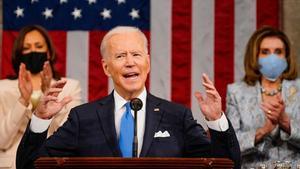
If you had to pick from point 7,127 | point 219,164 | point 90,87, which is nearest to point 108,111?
point 219,164

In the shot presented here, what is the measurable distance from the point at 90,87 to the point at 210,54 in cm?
109

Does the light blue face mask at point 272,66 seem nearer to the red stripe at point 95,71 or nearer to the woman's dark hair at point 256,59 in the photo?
the woman's dark hair at point 256,59

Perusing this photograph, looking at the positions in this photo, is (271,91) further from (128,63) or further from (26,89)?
(128,63)

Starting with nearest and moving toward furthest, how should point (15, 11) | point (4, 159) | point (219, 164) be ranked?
point (219, 164)
point (4, 159)
point (15, 11)

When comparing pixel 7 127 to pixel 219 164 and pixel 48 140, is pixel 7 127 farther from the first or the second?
pixel 219 164

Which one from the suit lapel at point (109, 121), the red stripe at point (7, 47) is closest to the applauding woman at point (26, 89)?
the red stripe at point (7, 47)

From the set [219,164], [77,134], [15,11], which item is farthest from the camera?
[15,11]

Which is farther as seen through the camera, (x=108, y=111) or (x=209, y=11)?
(x=209, y=11)

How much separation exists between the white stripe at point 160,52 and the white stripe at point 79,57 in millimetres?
578

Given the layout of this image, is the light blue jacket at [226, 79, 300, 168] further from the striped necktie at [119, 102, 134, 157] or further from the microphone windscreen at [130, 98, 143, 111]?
the microphone windscreen at [130, 98, 143, 111]

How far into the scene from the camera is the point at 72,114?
4.58 meters

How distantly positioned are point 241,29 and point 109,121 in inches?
132

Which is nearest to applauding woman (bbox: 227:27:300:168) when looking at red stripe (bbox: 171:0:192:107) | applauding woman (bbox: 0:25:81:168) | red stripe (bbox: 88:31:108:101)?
applauding woman (bbox: 0:25:81:168)

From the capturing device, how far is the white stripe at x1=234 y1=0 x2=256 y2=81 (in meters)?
Answer: 7.63
